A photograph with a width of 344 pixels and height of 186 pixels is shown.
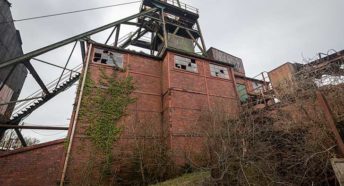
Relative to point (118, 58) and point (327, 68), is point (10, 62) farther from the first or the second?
point (327, 68)

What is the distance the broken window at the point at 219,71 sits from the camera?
14830mm

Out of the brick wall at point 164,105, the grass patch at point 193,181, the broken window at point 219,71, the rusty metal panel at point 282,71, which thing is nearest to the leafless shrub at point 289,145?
the grass patch at point 193,181

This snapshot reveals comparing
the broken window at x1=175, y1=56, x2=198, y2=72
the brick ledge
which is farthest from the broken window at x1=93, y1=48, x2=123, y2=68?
the brick ledge

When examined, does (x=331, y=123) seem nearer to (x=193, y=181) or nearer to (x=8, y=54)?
(x=193, y=181)

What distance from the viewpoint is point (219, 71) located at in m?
15.2

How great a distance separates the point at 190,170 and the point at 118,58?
8.29 meters

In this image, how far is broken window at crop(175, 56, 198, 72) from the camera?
45.0 feet

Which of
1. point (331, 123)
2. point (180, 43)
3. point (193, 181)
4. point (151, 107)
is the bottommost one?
point (193, 181)

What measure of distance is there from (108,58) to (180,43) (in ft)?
19.3

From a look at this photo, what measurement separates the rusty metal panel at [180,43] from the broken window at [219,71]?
7.75 ft

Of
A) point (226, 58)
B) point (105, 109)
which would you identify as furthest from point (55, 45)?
point (226, 58)

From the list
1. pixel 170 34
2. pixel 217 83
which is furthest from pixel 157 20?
pixel 217 83

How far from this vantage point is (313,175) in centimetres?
570

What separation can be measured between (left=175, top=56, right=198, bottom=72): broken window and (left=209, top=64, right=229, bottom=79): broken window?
1.49 metres
